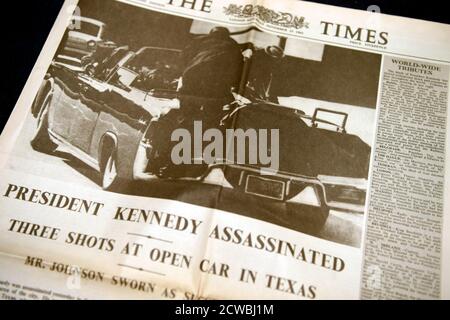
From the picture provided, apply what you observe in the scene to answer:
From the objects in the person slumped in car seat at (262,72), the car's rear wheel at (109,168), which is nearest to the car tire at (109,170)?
the car's rear wheel at (109,168)

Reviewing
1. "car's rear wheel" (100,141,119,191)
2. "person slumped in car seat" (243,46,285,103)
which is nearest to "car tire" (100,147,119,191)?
"car's rear wheel" (100,141,119,191)

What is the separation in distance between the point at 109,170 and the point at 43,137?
13cm

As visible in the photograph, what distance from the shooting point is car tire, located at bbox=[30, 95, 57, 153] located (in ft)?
1.90

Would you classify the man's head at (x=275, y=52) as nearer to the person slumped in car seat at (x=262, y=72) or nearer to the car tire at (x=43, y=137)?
the person slumped in car seat at (x=262, y=72)

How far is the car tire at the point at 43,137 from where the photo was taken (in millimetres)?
580

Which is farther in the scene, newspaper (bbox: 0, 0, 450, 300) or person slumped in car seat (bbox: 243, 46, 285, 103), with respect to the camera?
person slumped in car seat (bbox: 243, 46, 285, 103)

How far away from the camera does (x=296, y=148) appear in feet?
1.93

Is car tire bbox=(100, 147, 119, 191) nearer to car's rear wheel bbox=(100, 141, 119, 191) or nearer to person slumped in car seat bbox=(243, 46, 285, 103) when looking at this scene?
car's rear wheel bbox=(100, 141, 119, 191)

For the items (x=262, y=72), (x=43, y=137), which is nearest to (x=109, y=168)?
(x=43, y=137)

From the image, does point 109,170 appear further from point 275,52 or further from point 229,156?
point 275,52

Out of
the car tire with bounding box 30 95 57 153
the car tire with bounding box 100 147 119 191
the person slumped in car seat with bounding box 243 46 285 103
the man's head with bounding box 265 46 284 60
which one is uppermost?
the man's head with bounding box 265 46 284 60

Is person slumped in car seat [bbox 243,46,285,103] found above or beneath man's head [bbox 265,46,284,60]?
beneath

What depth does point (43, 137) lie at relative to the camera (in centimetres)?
59

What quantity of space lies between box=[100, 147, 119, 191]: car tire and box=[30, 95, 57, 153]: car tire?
0.28 ft
